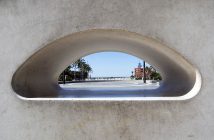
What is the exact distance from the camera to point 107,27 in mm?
6434

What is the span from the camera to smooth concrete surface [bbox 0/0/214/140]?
6.07 meters

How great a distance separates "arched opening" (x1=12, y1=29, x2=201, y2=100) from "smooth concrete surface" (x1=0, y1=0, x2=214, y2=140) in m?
0.23

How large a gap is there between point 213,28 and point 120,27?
188cm

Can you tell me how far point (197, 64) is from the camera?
6094 mm

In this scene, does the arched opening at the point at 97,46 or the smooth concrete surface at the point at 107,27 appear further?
the arched opening at the point at 97,46

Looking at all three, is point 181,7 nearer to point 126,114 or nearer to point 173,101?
point 173,101

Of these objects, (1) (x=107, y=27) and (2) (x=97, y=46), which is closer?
(1) (x=107, y=27)

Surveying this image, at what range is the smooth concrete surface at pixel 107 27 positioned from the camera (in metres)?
6.07

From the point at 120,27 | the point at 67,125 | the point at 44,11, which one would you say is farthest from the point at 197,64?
the point at 44,11

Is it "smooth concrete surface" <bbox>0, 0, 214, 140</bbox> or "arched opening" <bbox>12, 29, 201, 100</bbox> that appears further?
"arched opening" <bbox>12, 29, 201, 100</bbox>

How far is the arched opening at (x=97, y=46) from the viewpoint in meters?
6.68

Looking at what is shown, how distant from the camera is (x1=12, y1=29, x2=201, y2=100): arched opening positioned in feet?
21.9

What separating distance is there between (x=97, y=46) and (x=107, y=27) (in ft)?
13.3

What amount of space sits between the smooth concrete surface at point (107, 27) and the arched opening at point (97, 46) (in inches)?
9.2
